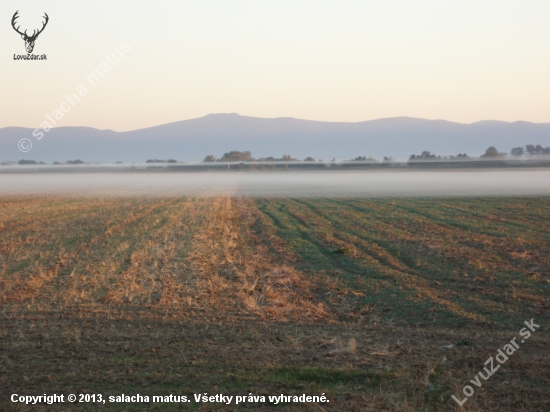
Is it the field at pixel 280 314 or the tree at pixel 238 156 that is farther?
the tree at pixel 238 156

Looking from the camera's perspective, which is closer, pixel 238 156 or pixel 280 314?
pixel 280 314

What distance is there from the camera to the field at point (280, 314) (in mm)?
7039

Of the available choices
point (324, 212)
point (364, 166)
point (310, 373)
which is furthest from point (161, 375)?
point (364, 166)

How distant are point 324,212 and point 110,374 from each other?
26.5m

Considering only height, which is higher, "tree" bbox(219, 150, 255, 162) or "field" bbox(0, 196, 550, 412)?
"tree" bbox(219, 150, 255, 162)

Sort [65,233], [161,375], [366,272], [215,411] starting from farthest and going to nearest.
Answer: [65,233] < [366,272] < [161,375] < [215,411]

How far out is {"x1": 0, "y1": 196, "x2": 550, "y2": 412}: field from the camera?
7.04 meters

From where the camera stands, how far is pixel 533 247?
60.3ft

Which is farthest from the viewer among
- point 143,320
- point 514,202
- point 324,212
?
point 514,202

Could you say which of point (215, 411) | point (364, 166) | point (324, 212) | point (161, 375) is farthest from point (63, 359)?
point (364, 166)

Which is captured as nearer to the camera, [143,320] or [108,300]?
[143,320]

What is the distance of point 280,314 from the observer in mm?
10906

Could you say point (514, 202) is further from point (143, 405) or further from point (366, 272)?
point (143, 405)

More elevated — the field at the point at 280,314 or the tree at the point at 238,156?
the tree at the point at 238,156
